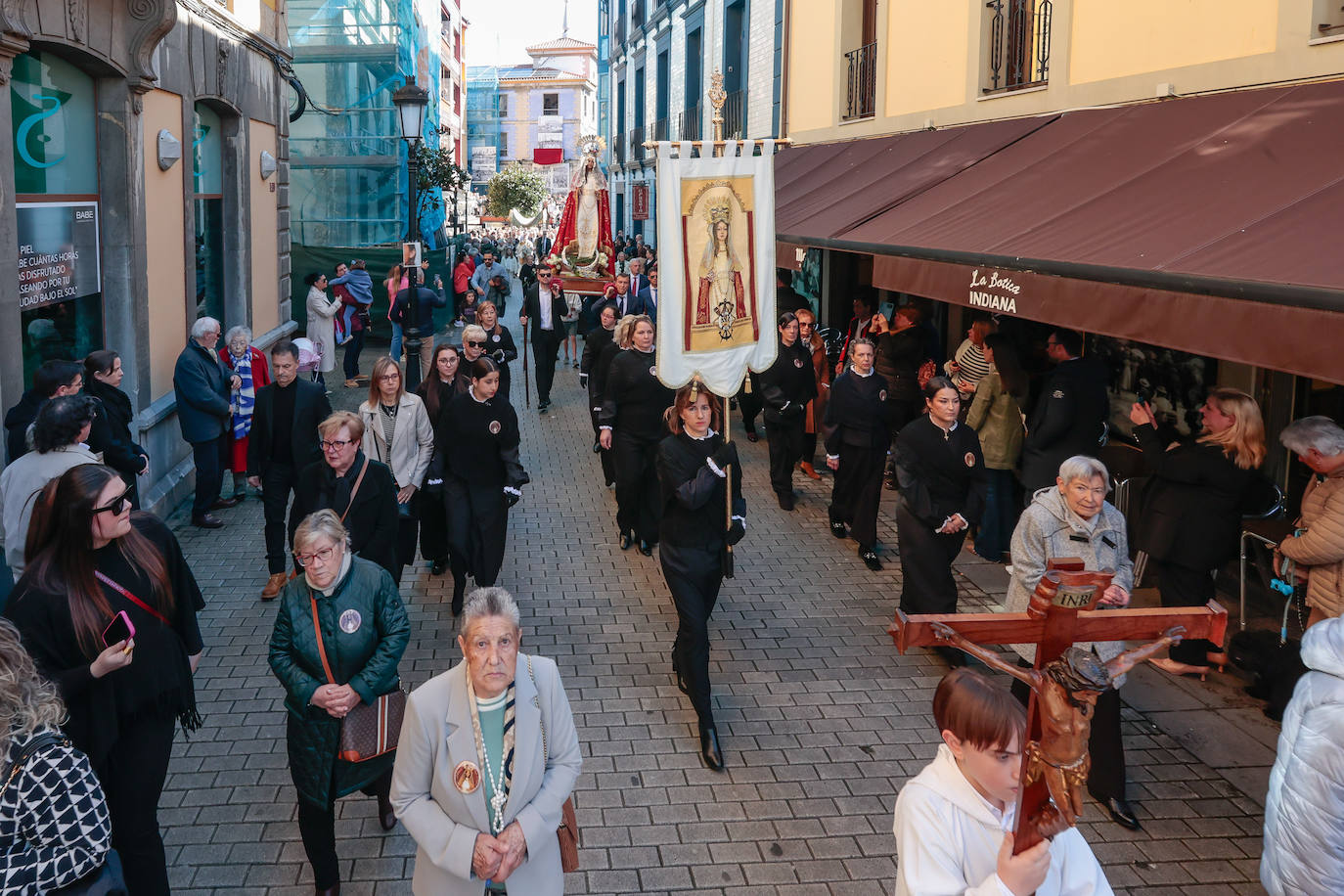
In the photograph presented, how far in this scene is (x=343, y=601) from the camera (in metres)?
4.64

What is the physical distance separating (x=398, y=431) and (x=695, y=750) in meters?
3.13

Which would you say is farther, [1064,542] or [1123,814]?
[1064,542]

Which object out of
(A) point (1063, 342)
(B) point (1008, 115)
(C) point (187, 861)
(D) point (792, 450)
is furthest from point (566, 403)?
(C) point (187, 861)

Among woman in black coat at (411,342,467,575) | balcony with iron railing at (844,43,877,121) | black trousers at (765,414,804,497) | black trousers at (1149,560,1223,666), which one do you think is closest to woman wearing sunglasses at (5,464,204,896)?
woman in black coat at (411,342,467,575)

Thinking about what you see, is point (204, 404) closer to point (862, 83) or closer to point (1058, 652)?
point (1058, 652)

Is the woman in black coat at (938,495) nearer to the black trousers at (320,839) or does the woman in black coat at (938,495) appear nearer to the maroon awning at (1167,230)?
the maroon awning at (1167,230)

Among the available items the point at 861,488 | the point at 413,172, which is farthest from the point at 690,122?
the point at 861,488

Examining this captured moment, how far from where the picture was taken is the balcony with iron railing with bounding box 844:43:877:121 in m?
15.3

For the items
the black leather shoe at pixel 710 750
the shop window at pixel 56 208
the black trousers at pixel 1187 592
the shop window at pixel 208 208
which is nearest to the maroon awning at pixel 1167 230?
the black trousers at pixel 1187 592

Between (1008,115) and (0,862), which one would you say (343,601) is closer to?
(0,862)

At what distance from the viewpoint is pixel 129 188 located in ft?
32.9

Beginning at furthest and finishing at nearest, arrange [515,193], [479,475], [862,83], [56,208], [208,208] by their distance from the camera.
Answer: [515,193] → [862,83] → [208,208] → [56,208] → [479,475]

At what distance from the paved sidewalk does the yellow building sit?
2.28 m

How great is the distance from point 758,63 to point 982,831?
19347 mm
